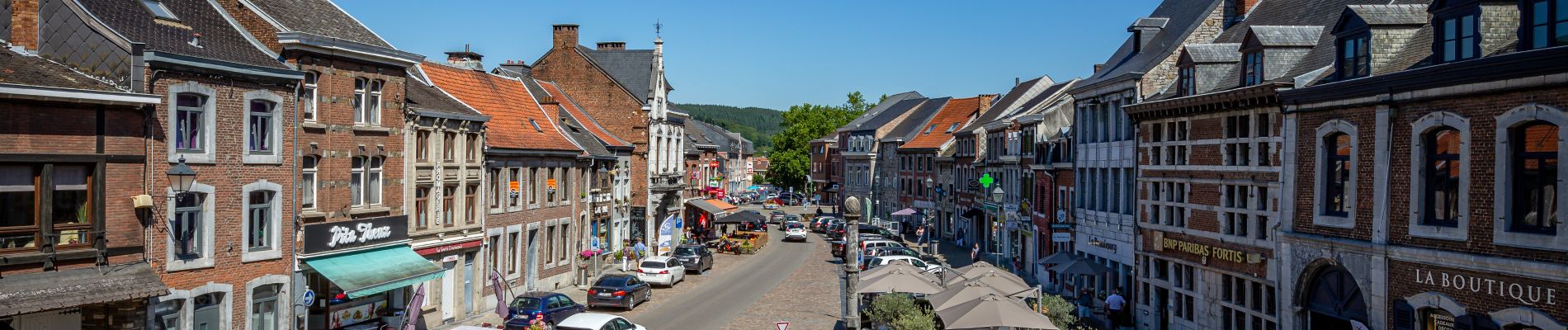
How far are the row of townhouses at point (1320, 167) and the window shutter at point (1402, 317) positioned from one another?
5 centimetres

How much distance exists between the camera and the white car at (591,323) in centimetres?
2469

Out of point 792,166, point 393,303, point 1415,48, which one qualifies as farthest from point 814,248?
point 792,166

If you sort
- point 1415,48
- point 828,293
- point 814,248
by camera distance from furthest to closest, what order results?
point 814,248
point 828,293
point 1415,48

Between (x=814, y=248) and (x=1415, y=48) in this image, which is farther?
(x=814, y=248)

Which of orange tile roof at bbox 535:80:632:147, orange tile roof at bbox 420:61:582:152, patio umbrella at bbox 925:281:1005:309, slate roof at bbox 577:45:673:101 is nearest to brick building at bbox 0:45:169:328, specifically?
orange tile roof at bbox 420:61:582:152

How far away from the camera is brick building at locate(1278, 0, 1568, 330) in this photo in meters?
17.9

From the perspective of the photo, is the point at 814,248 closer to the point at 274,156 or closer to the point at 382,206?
the point at 382,206

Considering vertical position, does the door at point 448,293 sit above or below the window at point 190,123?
below

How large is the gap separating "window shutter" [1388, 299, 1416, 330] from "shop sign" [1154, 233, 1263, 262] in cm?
538

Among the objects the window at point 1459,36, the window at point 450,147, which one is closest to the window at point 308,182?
the window at point 450,147

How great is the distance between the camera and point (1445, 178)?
20.1m

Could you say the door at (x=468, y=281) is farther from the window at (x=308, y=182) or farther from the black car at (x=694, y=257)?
the black car at (x=694, y=257)

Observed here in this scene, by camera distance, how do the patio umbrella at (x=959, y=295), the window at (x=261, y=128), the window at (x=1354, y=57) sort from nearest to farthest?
1. the window at (x=1354, y=57)
2. the window at (x=261, y=128)
3. the patio umbrella at (x=959, y=295)

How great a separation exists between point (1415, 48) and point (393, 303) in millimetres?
23744
